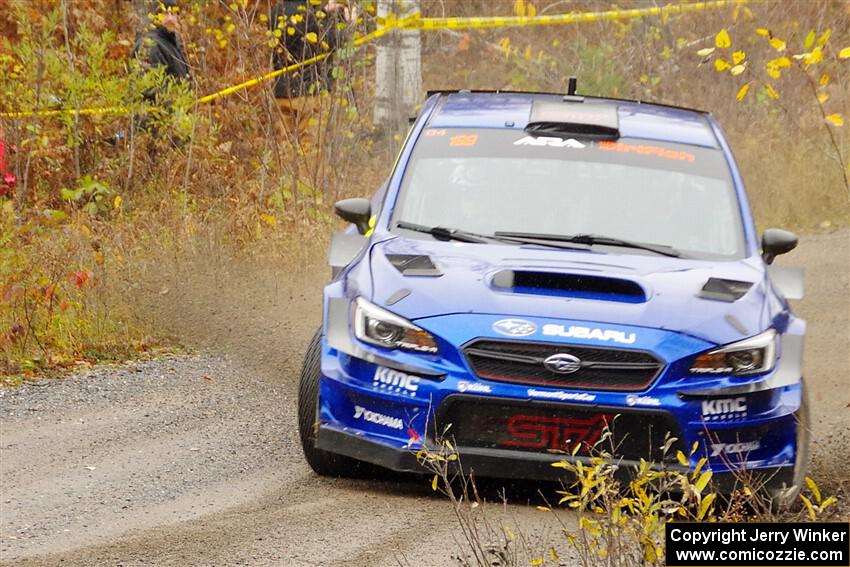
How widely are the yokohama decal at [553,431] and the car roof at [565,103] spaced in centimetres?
217

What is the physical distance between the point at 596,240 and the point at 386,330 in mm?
1272

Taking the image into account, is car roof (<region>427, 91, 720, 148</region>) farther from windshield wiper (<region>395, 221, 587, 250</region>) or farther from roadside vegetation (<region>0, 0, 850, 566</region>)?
windshield wiper (<region>395, 221, 587, 250</region>)

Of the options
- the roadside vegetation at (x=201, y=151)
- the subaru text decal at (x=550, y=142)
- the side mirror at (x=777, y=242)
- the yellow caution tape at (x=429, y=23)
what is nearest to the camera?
the side mirror at (x=777, y=242)

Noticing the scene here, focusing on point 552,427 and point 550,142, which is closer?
point 552,427

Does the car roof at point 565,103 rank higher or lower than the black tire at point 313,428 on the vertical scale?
higher

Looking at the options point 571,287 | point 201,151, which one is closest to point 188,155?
point 201,151

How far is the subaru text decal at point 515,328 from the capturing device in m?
6.25

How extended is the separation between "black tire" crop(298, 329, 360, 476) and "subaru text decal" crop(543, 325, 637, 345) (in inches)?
44.2

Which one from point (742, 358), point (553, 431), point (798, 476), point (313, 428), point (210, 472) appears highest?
point (742, 358)

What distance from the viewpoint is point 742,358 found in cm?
640

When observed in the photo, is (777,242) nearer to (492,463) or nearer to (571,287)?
A: (571,287)

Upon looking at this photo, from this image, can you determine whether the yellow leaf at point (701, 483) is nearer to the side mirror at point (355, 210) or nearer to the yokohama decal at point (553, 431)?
the yokohama decal at point (553, 431)

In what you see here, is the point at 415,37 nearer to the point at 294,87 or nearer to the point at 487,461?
the point at 294,87

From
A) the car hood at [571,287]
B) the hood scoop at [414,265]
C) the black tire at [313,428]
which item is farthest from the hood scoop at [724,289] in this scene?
the black tire at [313,428]
